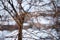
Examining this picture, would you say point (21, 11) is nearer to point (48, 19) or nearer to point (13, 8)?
point (13, 8)

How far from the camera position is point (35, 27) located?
18.1ft

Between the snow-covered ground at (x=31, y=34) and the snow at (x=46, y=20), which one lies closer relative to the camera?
the snow-covered ground at (x=31, y=34)

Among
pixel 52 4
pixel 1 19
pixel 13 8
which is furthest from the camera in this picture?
pixel 1 19

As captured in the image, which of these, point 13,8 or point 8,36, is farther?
point 8,36

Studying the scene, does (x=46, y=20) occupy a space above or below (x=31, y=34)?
above

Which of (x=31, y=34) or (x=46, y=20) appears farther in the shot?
(x=46, y=20)

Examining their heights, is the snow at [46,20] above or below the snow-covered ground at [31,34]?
above

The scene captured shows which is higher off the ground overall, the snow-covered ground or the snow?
the snow

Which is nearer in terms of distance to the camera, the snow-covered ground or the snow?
the snow-covered ground

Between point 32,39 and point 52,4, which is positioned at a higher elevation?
point 52,4

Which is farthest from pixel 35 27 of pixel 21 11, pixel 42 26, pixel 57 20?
pixel 21 11

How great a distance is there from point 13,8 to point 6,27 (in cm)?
136

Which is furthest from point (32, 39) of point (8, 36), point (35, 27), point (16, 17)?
point (16, 17)

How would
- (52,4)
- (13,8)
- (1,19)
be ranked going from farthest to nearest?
(1,19), (52,4), (13,8)
